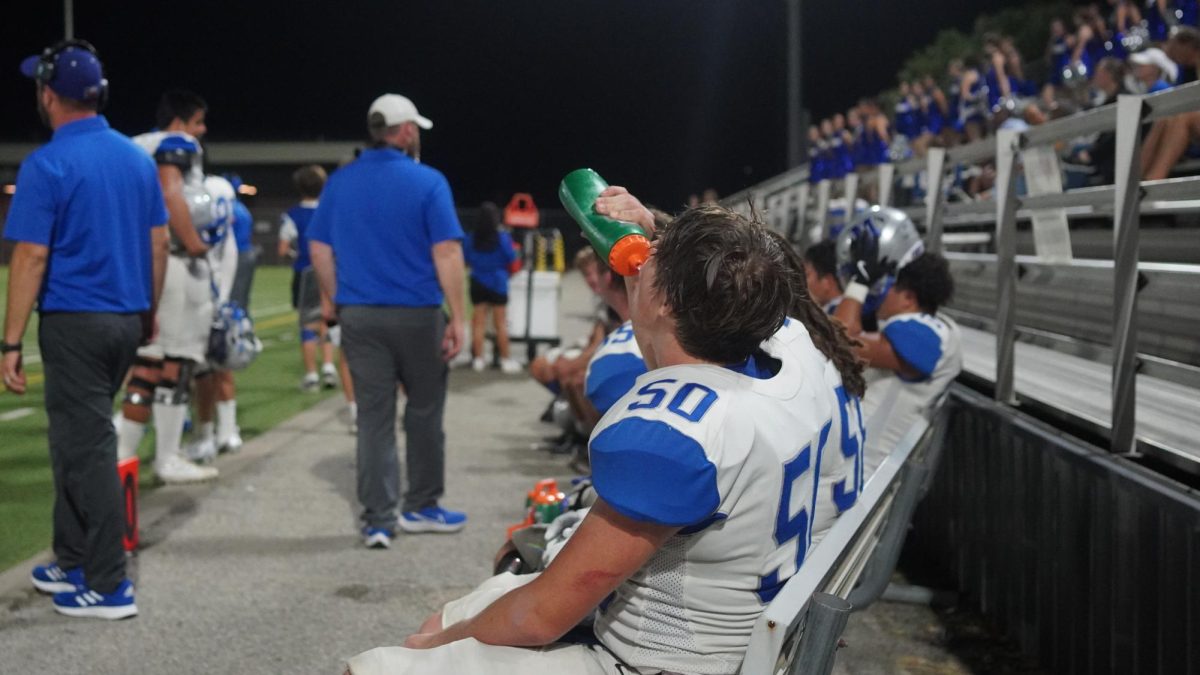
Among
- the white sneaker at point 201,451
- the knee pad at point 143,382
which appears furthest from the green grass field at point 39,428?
the knee pad at point 143,382

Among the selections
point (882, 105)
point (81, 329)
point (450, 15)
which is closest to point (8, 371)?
point (81, 329)

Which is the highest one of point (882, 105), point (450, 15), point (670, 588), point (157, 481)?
point (450, 15)

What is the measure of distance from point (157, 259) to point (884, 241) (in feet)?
10.3

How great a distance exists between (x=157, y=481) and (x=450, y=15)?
2912 cm

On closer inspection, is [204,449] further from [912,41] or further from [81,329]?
[912,41]

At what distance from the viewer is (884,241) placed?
4.81 m

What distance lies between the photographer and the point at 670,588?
6.52 feet

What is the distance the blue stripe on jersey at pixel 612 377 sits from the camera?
10.7 ft

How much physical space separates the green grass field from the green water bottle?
3819 millimetres

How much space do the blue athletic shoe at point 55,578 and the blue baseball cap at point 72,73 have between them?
189cm

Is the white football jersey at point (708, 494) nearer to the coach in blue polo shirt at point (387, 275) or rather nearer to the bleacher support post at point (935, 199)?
the coach in blue polo shirt at point (387, 275)

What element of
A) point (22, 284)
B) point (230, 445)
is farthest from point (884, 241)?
point (230, 445)

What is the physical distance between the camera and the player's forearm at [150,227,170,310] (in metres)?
4.62

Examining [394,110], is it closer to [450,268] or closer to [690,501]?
[450,268]
